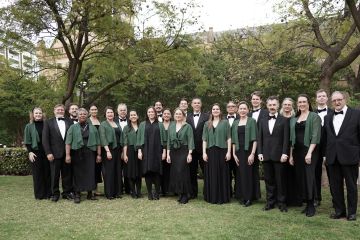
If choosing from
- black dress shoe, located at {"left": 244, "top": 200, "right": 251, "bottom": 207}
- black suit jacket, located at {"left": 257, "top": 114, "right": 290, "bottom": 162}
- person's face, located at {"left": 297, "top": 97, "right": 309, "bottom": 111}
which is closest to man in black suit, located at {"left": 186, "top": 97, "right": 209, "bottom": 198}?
black dress shoe, located at {"left": 244, "top": 200, "right": 251, "bottom": 207}

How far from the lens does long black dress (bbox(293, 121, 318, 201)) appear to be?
6840 millimetres

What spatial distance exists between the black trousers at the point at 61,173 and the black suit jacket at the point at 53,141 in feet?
0.67

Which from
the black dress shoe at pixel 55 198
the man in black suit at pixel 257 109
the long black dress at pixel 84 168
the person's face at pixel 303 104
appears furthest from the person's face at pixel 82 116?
the person's face at pixel 303 104

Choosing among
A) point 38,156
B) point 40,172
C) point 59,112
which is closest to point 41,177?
point 40,172

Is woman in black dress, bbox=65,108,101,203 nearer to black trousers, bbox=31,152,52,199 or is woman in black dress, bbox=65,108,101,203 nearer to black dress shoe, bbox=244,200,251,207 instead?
black trousers, bbox=31,152,52,199

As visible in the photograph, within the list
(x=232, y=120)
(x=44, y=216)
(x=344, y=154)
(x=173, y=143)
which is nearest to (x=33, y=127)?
(x=44, y=216)

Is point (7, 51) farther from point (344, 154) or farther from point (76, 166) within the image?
point (344, 154)

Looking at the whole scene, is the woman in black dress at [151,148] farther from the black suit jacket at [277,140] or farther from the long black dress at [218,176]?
the black suit jacket at [277,140]

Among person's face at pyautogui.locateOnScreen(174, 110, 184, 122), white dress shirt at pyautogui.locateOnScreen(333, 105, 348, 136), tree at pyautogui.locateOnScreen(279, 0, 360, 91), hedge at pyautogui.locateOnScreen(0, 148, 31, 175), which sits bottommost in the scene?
hedge at pyautogui.locateOnScreen(0, 148, 31, 175)

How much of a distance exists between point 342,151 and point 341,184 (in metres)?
0.64

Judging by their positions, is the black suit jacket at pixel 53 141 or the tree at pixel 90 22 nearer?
the black suit jacket at pixel 53 141

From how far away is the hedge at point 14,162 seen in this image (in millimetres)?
14836

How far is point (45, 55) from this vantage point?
43.6 ft

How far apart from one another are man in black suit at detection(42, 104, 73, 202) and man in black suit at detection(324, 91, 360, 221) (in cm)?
548
